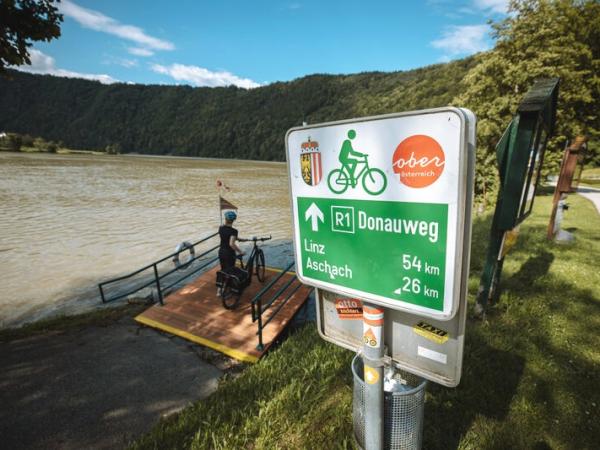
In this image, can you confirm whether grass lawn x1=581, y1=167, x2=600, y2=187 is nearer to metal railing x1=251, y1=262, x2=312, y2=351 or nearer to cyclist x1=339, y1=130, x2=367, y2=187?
metal railing x1=251, y1=262, x2=312, y2=351

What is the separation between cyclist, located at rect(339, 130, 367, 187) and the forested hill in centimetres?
11789

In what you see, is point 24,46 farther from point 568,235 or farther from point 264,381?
point 568,235

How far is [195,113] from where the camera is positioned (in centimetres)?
18050

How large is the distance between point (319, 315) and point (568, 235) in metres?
8.92

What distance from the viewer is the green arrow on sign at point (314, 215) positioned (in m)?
1.62

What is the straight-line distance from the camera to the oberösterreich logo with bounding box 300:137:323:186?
1534 millimetres

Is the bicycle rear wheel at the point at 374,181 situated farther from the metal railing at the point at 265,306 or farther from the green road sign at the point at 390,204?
the metal railing at the point at 265,306

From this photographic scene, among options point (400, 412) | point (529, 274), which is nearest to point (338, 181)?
point (400, 412)

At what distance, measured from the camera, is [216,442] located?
2879 mm

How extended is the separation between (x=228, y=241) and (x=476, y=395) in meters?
4.69

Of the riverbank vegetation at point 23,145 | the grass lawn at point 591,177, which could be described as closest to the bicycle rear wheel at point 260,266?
the grass lawn at point 591,177

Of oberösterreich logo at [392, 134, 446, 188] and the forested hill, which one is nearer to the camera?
oberösterreich logo at [392, 134, 446, 188]

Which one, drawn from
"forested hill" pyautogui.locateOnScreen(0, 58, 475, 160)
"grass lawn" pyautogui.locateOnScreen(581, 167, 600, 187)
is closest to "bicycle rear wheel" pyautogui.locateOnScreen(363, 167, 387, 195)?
"grass lawn" pyautogui.locateOnScreen(581, 167, 600, 187)

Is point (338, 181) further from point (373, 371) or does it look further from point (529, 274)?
point (529, 274)
